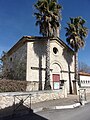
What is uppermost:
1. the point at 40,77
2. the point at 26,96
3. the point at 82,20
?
the point at 82,20

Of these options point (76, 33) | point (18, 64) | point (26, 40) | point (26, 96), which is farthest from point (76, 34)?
point (26, 96)

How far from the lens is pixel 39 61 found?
2430 centimetres

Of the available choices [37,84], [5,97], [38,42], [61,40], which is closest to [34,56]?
[38,42]

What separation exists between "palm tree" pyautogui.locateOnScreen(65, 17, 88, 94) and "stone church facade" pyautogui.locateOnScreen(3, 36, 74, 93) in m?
1.50

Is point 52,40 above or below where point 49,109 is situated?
above

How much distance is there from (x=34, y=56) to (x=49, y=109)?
11.6m

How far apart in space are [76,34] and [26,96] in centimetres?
1476

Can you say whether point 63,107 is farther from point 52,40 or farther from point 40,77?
point 52,40

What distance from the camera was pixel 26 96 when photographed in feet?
49.8

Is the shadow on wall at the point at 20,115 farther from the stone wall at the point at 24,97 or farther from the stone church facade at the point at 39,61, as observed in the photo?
the stone church facade at the point at 39,61

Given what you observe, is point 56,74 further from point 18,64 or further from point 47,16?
point 47,16

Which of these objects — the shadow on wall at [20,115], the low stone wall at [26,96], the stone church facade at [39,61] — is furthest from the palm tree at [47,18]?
the shadow on wall at [20,115]

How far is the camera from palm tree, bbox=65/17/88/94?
26641 mm

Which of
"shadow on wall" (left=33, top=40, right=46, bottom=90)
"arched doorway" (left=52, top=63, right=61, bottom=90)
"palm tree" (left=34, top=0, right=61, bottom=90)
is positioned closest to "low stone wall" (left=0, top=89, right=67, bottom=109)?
"palm tree" (left=34, top=0, right=61, bottom=90)
